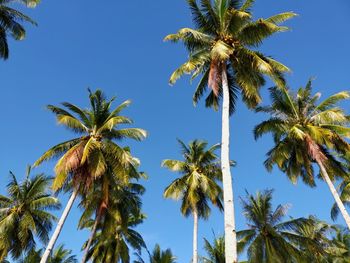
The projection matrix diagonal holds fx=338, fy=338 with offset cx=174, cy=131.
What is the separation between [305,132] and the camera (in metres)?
22.2

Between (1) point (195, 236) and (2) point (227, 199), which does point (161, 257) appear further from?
(2) point (227, 199)

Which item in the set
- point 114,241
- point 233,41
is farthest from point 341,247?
point 233,41

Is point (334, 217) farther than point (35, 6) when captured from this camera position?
Result: Yes

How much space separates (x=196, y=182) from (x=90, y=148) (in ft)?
31.5

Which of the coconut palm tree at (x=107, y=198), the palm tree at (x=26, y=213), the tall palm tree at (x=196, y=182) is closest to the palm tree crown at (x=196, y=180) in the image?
the tall palm tree at (x=196, y=182)

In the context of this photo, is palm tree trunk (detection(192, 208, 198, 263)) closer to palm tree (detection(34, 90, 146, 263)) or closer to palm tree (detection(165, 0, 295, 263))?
palm tree (detection(34, 90, 146, 263))

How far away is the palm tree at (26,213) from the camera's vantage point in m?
24.1

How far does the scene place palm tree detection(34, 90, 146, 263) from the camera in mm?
18998

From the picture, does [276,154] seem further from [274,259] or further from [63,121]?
[63,121]

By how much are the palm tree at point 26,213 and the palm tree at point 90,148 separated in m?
5.83

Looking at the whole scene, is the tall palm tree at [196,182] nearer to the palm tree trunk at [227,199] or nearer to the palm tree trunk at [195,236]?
the palm tree trunk at [195,236]

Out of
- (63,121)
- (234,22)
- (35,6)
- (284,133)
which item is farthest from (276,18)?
(35,6)

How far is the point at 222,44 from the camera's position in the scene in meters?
16.0

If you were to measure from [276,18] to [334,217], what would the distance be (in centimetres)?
2445
